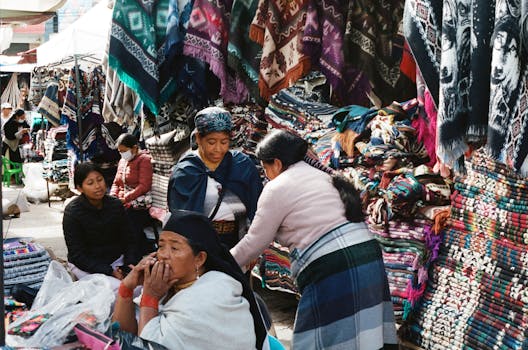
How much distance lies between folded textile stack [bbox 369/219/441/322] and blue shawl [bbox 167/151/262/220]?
806mm

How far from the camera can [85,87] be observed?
952 cm

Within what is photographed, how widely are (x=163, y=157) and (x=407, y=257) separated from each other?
3143mm

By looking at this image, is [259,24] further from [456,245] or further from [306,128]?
[456,245]

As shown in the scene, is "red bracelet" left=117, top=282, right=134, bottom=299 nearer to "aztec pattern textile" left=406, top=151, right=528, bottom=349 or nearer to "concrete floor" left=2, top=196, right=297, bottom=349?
Answer: "aztec pattern textile" left=406, top=151, right=528, bottom=349

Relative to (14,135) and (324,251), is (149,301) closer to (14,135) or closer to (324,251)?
(324,251)

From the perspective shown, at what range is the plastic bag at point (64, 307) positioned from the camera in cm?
245

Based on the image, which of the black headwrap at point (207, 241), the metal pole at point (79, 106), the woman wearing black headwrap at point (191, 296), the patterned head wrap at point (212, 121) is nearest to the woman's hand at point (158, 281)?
the woman wearing black headwrap at point (191, 296)

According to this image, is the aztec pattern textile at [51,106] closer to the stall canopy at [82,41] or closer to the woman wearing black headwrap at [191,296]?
the stall canopy at [82,41]

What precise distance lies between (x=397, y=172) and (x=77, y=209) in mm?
2013

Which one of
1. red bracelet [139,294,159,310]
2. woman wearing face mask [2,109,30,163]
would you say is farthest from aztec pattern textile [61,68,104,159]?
red bracelet [139,294,159,310]

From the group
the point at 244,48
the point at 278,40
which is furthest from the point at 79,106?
the point at 278,40

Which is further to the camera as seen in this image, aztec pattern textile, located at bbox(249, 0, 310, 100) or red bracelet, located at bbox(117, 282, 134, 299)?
aztec pattern textile, located at bbox(249, 0, 310, 100)

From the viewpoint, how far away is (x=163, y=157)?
21.9ft

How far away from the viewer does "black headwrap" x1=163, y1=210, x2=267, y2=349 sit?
8.45 ft
